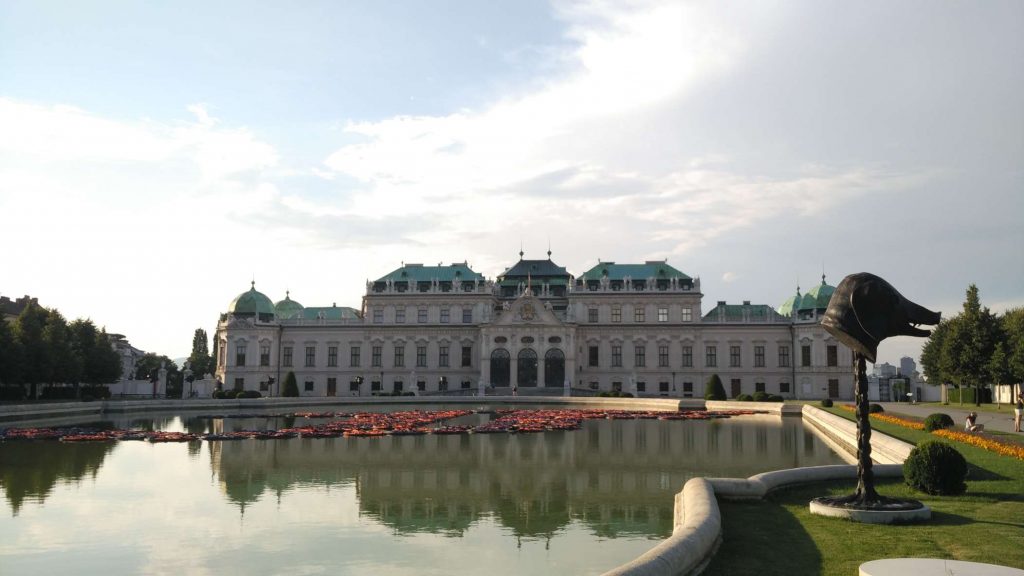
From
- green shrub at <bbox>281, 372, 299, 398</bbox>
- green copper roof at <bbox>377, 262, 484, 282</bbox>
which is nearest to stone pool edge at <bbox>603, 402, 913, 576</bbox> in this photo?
green shrub at <bbox>281, 372, 299, 398</bbox>

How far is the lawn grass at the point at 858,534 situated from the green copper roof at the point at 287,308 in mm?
81692

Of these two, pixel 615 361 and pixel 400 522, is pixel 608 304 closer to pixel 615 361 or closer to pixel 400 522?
pixel 615 361

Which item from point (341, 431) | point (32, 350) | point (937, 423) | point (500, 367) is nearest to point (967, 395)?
point (500, 367)

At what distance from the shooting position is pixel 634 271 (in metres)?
86.6

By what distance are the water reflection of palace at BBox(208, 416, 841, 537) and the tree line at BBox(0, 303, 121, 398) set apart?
113 feet

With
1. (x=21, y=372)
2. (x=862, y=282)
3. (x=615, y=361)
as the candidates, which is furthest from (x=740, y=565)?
(x=615, y=361)

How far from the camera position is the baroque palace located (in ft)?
267

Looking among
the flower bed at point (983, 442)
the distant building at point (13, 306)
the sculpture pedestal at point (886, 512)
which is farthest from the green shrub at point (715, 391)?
the distant building at point (13, 306)

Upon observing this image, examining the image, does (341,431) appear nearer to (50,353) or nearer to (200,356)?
(50,353)

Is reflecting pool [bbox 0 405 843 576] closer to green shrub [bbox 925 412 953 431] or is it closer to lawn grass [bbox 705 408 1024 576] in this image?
lawn grass [bbox 705 408 1024 576]

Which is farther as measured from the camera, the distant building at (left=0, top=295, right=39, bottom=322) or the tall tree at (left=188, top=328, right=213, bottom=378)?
the tall tree at (left=188, top=328, right=213, bottom=378)

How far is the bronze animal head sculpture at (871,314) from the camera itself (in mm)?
14289

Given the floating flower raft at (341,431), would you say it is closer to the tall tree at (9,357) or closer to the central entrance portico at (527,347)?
the tall tree at (9,357)

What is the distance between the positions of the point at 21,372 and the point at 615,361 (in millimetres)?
52477
